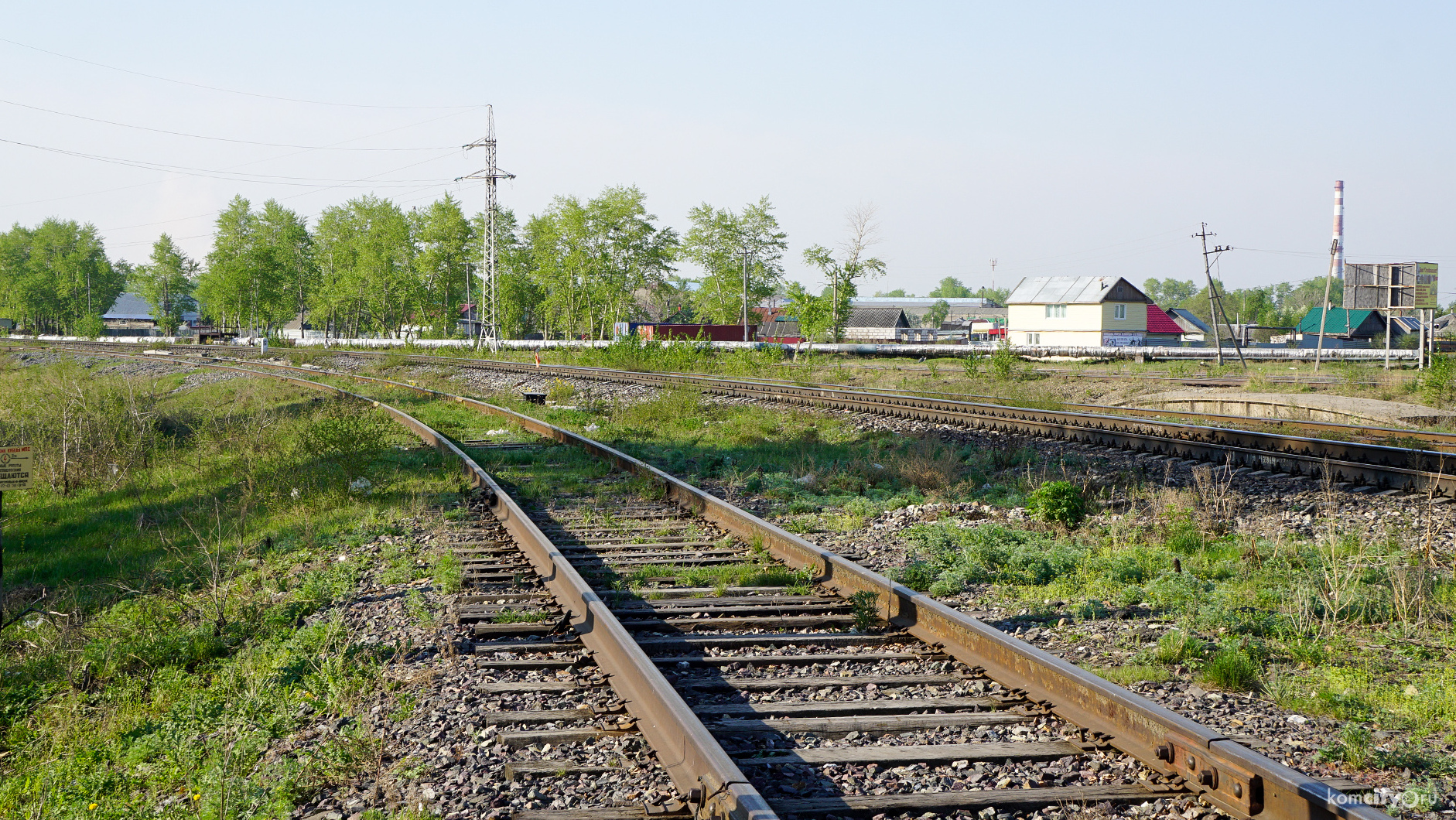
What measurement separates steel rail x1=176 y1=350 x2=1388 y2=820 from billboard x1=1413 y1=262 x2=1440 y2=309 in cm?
3525

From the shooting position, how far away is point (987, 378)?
90.0 ft

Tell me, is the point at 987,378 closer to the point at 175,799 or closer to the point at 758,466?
the point at 758,466

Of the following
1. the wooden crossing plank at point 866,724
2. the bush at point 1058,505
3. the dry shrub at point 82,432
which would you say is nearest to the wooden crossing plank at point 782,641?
the wooden crossing plank at point 866,724

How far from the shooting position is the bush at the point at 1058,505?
905cm

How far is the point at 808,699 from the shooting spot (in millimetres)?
4875

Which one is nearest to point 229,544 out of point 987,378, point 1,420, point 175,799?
point 175,799

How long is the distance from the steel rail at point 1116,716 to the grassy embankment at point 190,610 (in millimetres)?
2973

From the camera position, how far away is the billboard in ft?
112

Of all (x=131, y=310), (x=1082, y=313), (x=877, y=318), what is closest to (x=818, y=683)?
(x=1082, y=313)

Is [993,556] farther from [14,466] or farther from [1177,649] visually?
[14,466]

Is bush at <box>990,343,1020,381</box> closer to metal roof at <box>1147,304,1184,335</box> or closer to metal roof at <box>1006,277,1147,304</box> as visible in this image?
metal roof at <box>1006,277,1147,304</box>

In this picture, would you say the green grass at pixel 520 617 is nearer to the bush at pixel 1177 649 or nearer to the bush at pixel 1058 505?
the bush at pixel 1177 649

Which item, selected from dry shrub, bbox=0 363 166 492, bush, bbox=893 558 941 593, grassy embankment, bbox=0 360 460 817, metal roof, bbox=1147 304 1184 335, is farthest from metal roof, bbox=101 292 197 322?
bush, bbox=893 558 941 593

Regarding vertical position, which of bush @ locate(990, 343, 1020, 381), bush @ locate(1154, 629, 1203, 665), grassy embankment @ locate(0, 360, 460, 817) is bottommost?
grassy embankment @ locate(0, 360, 460, 817)
